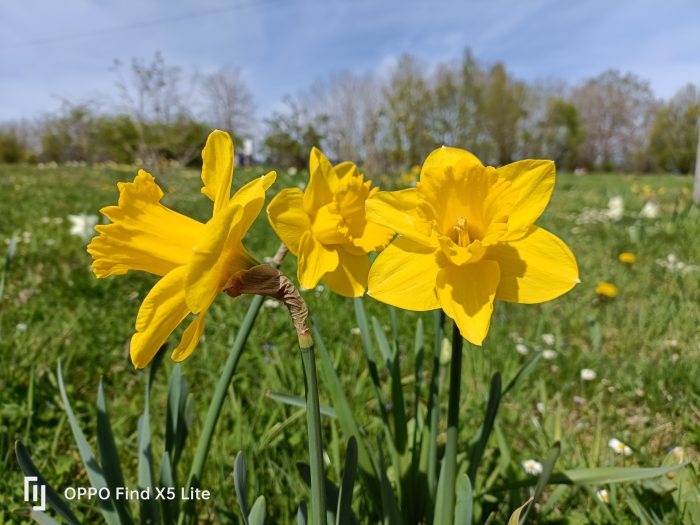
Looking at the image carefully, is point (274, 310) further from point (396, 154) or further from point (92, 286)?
point (396, 154)

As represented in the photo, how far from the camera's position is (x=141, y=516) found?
85cm

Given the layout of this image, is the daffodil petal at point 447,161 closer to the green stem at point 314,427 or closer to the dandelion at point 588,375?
the green stem at point 314,427

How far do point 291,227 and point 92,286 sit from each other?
215 cm

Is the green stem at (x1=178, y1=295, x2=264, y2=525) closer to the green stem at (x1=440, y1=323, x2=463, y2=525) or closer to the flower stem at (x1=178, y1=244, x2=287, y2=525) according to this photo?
the flower stem at (x1=178, y1=244, x2=287, y2=525)

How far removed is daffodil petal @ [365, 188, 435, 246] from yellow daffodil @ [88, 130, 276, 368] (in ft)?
0.50

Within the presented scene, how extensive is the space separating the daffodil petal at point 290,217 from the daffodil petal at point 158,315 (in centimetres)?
17

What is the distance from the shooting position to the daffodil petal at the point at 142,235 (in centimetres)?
61

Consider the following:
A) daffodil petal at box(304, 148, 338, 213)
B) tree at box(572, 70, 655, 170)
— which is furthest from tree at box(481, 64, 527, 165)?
daffodil petal at box(304, 148, 338, 213)

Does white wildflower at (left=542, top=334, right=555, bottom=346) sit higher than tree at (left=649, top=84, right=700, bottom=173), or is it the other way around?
tree at (left=649, top=84, right=700, bottom=173)

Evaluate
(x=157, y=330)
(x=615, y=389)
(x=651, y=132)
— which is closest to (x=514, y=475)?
(x=615, y=389)

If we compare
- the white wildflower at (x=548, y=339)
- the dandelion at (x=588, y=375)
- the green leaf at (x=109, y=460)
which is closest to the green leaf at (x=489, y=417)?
the green leaf at (x=109, y=460)

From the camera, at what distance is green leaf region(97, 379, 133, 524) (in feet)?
2.72

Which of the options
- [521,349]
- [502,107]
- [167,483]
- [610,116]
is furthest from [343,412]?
[610,116]

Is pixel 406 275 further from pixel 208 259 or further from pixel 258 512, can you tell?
pixel 258 512
